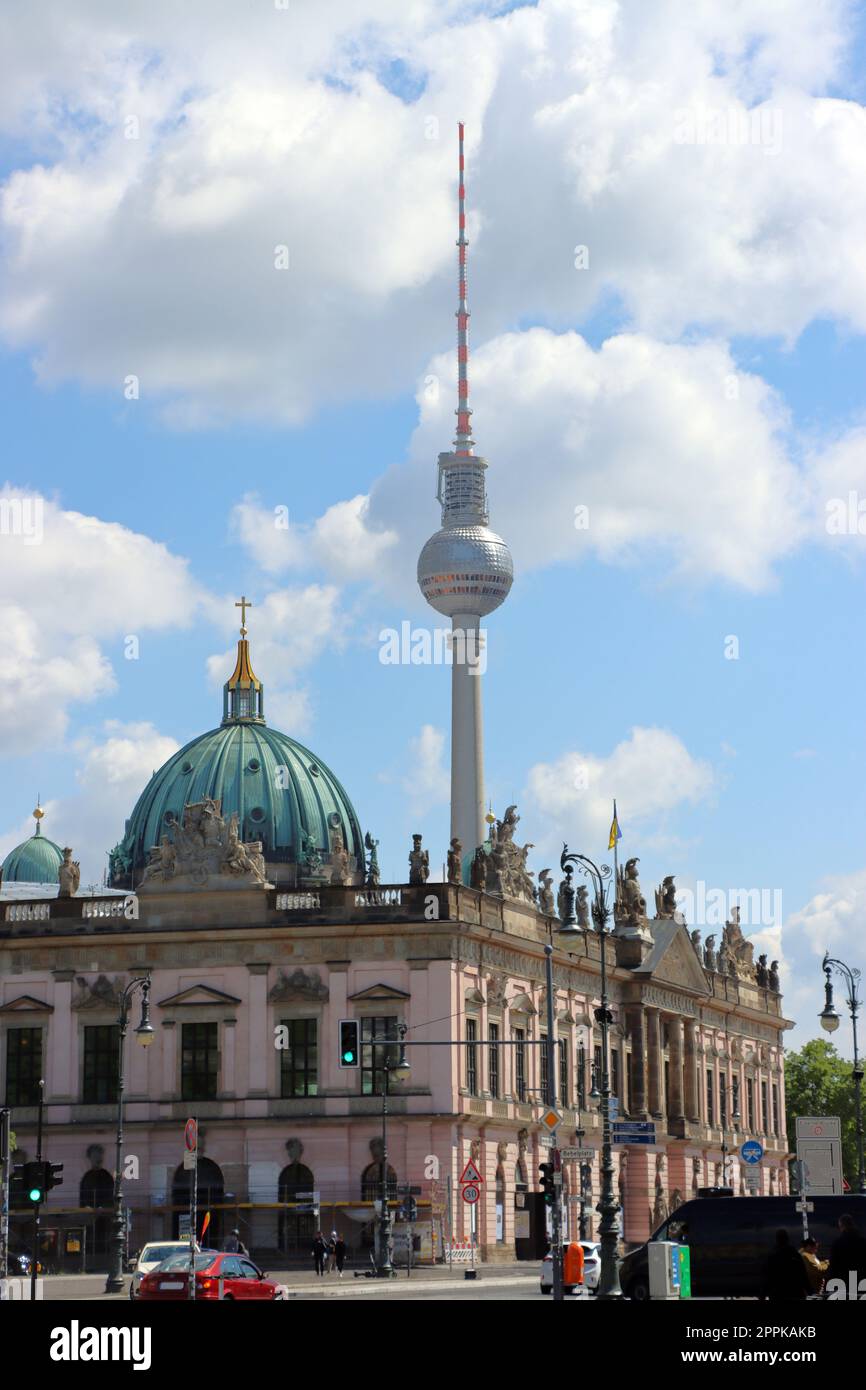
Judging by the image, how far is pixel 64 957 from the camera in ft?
293

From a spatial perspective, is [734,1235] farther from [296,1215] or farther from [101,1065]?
[101,1065]

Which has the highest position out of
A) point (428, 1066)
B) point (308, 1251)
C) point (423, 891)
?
point (423, 891)

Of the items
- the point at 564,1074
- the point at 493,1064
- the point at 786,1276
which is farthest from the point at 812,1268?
the point at 564,1074

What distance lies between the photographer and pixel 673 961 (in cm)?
11406

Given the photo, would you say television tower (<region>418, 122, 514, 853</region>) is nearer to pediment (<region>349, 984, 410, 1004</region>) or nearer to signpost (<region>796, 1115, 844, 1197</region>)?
pediment (<region>349, 984, 410, 1004</region>)

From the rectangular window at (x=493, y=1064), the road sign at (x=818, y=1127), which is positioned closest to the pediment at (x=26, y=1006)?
the rectangular window at (x=493, y=1064)

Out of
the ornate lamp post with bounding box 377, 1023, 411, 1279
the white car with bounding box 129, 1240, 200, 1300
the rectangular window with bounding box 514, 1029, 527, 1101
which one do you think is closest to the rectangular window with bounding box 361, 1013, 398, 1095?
the ornate lamp post with bounding box 377, 1023, 411, 1279

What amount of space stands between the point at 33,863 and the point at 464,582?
4152cm

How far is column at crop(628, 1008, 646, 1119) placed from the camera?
351 feet
